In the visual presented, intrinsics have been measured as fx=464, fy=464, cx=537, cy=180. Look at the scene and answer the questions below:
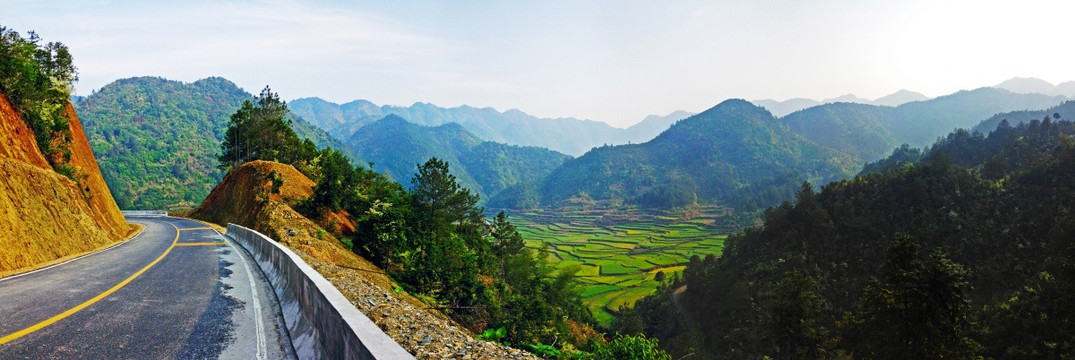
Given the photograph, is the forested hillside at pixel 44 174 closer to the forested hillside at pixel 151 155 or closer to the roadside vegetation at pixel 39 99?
the roadside vegetation at pixel 39 99

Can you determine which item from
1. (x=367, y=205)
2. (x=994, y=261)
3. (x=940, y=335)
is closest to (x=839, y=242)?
(x=994, y=261)

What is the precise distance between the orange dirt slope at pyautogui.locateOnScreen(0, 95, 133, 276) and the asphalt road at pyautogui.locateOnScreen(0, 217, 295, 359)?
2862 millimetres

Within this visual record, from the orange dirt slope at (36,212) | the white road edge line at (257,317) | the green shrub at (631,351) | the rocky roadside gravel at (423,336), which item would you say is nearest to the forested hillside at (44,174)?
the orange dirt slope at (36,212)

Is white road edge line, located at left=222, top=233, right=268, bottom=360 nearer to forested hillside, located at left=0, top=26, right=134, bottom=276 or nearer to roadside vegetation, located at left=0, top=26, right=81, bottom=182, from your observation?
forested hillside, located at left=0, top=26, right=134, bottom=276

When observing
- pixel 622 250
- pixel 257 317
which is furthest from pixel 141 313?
pixel 622 250

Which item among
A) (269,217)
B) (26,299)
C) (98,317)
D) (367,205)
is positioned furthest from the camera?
(367,205)

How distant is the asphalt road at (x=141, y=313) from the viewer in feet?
20.2

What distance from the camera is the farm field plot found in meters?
90.6

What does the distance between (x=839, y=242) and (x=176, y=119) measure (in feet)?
782

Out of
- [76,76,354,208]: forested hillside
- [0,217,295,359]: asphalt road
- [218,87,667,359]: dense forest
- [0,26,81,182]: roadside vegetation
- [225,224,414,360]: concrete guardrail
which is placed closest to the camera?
[225,224,414,360]: concrete guardrail

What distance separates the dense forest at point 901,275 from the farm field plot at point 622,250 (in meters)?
8.58

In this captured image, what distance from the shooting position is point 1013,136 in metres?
112

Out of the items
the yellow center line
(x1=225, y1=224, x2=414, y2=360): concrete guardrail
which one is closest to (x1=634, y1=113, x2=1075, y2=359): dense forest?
(x1=225, y1=224, x2=414, y2=360): concrete guardrail

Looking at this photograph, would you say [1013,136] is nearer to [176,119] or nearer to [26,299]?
[26,299]
